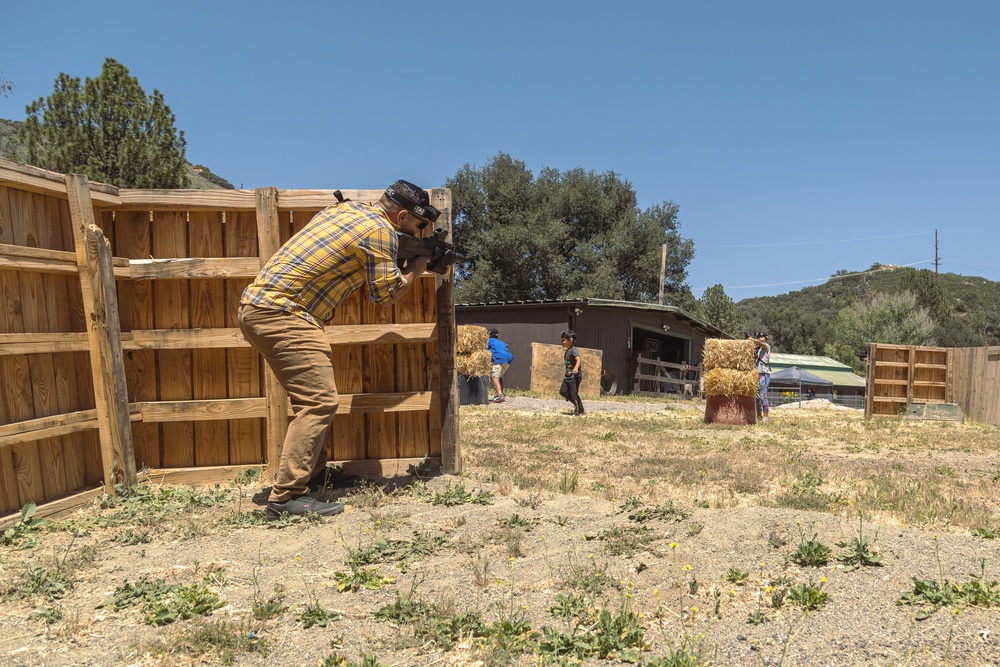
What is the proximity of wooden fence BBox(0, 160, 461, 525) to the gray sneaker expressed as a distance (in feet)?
2.90

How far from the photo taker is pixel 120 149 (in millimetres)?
20594

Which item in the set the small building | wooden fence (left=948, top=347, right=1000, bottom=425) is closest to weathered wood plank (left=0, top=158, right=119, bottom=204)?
wooden fence (left=948, top=347, right=1000, bottom=425)

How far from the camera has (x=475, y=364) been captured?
1510 cm

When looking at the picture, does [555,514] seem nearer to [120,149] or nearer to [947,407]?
[947,407]

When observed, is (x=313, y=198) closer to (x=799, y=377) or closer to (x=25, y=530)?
(x=25, y=530)

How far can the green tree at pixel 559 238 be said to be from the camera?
41.1 metres

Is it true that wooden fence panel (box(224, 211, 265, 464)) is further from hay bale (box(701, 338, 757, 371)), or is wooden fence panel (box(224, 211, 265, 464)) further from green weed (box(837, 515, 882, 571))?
hay bale (box(701, 338, 757, 371))

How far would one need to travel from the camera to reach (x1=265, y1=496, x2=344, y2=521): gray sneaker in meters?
4.26

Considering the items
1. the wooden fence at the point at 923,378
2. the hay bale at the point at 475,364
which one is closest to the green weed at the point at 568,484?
the hay bale at the point at 475,364

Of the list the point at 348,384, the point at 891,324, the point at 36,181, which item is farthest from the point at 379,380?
the point at 891,324

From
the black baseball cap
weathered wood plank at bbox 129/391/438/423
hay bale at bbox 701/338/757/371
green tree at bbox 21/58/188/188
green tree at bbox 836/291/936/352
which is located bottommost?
green tree at bbox 836/291/936/352

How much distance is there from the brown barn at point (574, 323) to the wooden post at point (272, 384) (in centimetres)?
1791

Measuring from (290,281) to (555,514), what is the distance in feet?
7.37

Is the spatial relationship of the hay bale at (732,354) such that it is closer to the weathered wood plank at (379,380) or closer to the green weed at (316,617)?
the weathered wood plank at (379,380)
